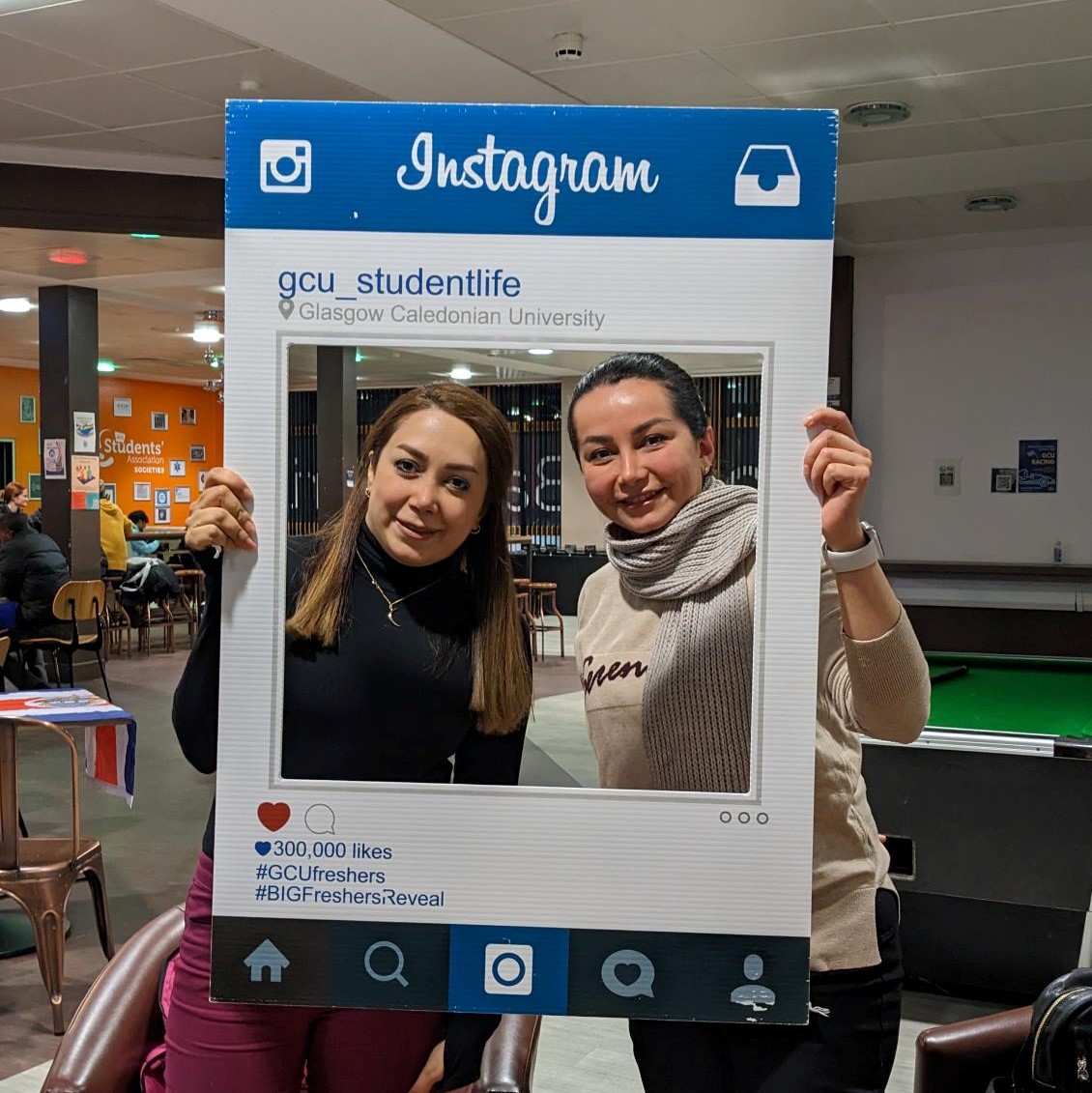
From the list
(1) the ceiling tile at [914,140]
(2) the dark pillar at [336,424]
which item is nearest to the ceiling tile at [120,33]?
(1) the ceiling tile at [914,140]

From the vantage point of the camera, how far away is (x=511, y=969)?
1.27 metres

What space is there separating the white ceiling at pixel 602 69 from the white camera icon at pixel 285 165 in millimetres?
3453

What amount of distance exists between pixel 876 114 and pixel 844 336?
2877 millimetres

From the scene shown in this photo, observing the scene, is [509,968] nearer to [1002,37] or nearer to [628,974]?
[628,974]

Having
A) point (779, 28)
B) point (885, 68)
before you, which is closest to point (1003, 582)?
point (885, 68)

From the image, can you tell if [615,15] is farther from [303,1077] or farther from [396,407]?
[303,1077]

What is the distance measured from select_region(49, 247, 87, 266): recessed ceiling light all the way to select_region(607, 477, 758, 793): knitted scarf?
8.46 m

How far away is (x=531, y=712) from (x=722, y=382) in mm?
430

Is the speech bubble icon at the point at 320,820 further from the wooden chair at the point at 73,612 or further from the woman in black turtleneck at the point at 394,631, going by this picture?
the wooden chair at the point at 73,612

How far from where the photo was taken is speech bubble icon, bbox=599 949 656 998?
126 cm

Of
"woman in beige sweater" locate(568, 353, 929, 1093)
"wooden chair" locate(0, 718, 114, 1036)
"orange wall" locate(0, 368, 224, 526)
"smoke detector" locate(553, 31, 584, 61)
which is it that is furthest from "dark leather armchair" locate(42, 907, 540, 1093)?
"orange wall" locate(0, 368, 224, 526)

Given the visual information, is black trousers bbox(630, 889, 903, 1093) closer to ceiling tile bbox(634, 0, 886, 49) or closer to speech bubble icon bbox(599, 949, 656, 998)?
speech bubble icon bbox(599, 949, 656, 998)

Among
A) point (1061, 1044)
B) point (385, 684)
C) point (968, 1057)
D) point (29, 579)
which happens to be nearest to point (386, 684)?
point (385, 684)

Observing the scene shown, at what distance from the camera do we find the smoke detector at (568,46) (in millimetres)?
4676
